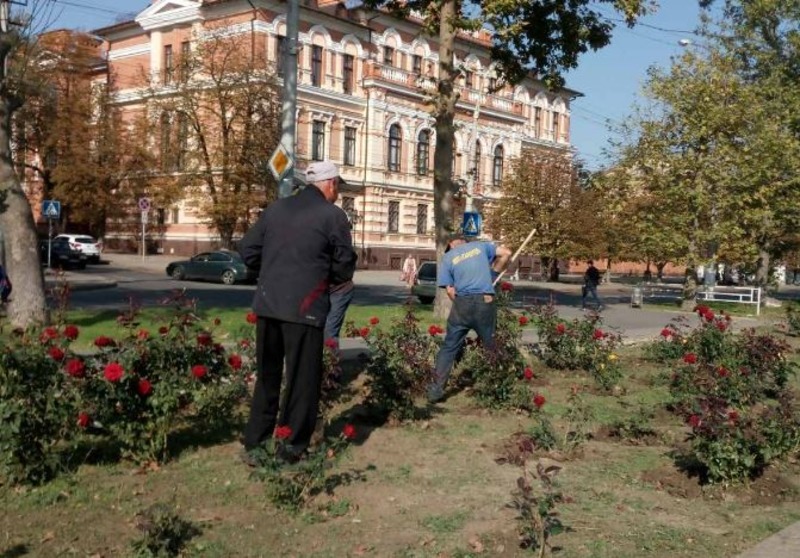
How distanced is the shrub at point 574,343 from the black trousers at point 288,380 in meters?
4.95

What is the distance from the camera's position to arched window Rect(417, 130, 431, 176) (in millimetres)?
57891

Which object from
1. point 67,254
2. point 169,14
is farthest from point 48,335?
point 169,14

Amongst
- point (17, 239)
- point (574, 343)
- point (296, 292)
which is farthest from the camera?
point (17, 239)

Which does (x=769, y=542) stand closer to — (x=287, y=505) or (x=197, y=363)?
(x=287, y=505)

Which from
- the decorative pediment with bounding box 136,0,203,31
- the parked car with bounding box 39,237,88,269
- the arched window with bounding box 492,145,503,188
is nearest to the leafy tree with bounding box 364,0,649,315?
the parked car with bounding box 39,237,88,269

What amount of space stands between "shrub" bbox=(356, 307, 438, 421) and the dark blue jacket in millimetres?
1770

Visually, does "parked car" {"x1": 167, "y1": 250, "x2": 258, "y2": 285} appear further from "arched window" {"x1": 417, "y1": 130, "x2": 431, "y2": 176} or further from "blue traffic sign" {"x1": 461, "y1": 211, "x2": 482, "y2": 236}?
"arched window" {"x1": 417, "y1": 130, "x2": 431, "y2": 176}

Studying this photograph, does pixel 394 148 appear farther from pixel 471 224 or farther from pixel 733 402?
pixel 733 402

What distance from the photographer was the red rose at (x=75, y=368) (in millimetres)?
4848

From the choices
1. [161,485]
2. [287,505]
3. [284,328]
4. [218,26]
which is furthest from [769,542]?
[218,26]

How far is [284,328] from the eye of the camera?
5297 mm

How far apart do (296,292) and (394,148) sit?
172 feet

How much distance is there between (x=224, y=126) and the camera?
42938mm

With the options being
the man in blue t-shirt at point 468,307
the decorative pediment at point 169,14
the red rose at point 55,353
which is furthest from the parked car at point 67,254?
the red rose at point 55,353
